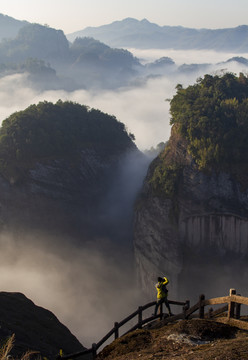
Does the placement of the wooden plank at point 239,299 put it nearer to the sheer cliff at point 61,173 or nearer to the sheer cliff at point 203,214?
the sheer cliff at point 203,214

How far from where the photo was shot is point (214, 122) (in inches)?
1794

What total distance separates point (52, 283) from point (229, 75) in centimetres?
4012

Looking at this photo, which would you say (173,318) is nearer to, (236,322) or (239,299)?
(236,322)

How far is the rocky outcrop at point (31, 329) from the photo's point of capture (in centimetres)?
1775

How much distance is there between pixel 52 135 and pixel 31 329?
154ft

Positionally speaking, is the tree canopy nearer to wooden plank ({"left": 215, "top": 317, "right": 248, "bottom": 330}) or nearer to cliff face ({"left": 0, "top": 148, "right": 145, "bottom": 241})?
cliff face ({"left": 0, "top": 148, "right": 145, "bottom": 241})

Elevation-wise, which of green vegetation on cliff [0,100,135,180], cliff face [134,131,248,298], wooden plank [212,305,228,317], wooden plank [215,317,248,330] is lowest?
wooden plank [215,317,248,330]

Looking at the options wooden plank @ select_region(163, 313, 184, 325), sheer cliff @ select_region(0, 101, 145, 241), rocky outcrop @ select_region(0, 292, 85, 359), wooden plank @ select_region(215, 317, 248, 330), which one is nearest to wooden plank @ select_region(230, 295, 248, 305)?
wooden plank @ select_region(215, 317, 248, 330)

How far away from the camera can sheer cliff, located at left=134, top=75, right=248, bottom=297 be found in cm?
4106

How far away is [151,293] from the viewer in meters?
46.1

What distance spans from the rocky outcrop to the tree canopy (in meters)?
26.7

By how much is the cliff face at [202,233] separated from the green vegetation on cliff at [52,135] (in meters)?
24.8

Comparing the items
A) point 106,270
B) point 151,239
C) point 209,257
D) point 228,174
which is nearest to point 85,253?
point 106,270

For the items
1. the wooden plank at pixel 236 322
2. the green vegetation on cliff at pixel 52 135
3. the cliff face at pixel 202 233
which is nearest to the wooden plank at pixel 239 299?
the wooden plank at pixel 236 322
